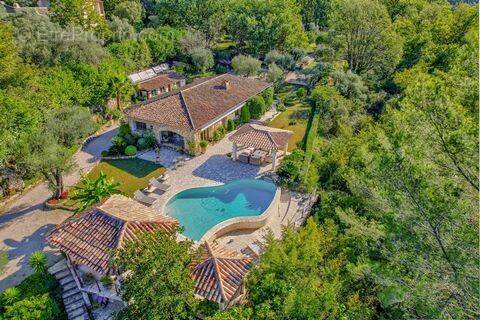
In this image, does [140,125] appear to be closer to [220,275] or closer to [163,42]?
[220,275]

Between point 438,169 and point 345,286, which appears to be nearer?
point 438,169

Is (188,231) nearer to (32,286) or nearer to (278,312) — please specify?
(32,286)

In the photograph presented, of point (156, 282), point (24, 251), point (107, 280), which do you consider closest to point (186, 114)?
point (24, 251)

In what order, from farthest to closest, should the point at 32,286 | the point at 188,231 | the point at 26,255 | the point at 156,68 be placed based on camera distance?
the point at 156,68, the point at 188,231, the point at 26,255, the point at 32,286

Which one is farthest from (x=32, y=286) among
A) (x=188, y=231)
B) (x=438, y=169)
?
(x=438, y=169)

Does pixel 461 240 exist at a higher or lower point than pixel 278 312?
higher

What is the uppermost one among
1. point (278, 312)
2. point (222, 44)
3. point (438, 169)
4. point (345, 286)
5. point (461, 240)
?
point (438, 169)

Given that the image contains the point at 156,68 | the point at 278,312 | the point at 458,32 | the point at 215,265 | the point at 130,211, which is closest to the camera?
the point at 278,312
